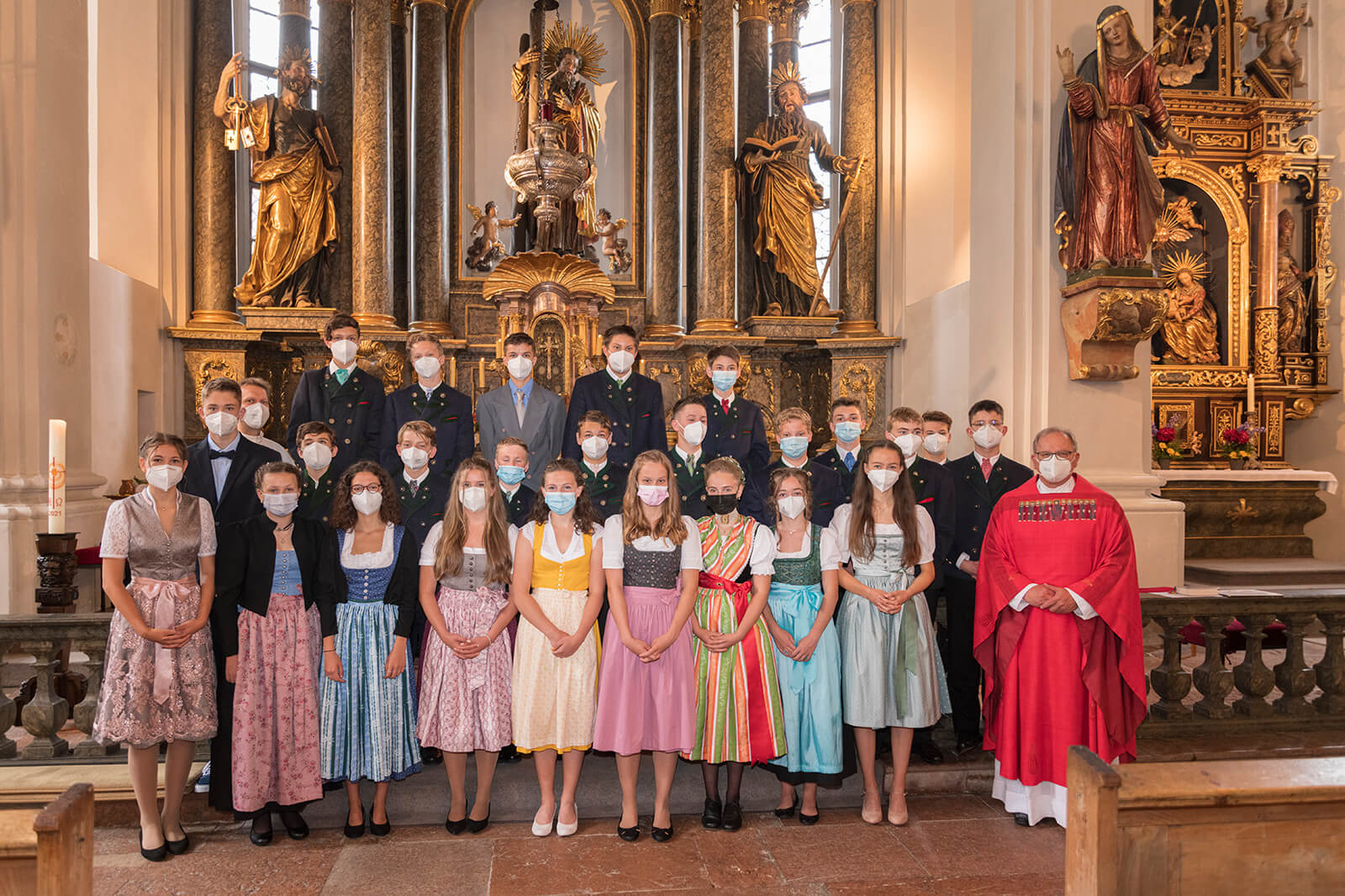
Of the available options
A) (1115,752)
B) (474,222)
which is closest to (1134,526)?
(1115,752)

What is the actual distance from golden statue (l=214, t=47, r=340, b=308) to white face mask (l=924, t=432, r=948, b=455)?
7064mm

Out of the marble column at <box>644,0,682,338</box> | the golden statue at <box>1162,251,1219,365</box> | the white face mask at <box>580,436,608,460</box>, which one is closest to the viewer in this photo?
the white face mask at <box>580,436,608,460</box>

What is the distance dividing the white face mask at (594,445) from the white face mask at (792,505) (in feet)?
2.98

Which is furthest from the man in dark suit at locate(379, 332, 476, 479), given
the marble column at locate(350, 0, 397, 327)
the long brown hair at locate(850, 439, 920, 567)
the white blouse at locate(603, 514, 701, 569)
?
the marble column at locate(350, 0, 397, 327)

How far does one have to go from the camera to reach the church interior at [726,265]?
460 centimetres

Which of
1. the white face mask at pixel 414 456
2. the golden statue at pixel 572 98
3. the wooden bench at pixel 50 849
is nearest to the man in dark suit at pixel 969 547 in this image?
the white face mask at pixel 414 456

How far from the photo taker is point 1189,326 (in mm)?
9828

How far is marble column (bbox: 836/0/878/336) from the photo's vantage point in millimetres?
10227

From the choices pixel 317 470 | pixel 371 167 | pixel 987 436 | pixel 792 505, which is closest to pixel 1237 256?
pixel 987 436

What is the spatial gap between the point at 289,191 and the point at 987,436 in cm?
777

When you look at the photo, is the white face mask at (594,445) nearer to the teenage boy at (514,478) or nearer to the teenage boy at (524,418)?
the teenage boy at (514,478)

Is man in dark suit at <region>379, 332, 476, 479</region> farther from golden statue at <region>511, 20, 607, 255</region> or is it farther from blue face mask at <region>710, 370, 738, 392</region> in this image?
golden statue at <region>511, 20, 607, 255</region>

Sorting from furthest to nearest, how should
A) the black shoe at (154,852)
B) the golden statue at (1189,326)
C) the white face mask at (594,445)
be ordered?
the golden statue at (1189,326) → the white face mask at (594,445) → the black shoe at (154,852)

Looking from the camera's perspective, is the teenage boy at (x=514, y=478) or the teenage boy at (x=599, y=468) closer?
the teenage boy at (x=514, y=478)
